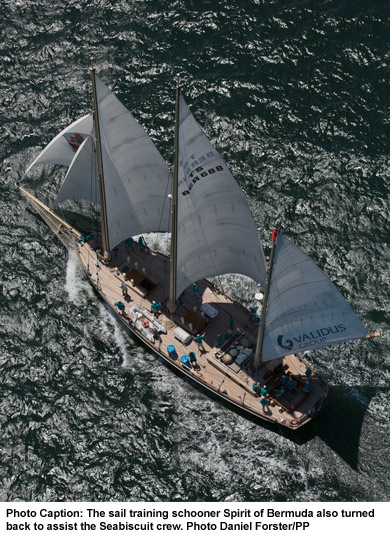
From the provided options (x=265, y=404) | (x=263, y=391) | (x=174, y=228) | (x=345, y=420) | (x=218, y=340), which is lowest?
(x=345, y=420)

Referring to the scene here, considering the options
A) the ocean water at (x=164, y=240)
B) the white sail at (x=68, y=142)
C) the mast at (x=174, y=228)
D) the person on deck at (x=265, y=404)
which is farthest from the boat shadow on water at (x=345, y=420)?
the white sail at (x=68, y=142)

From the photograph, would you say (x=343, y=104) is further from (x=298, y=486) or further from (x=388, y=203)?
(x=298, y=486)

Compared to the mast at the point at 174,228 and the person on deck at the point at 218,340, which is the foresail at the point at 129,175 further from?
the person on deck at the point at 218,340

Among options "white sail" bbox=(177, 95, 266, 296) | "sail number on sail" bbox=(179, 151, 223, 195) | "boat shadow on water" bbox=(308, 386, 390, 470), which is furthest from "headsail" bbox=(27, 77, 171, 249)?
"boat shadow on water" bbox=(308, 386, 390, 470)

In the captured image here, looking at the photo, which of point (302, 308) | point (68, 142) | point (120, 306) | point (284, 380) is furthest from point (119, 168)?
point (284, 380)

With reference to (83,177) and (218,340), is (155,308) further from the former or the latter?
(83,177)
